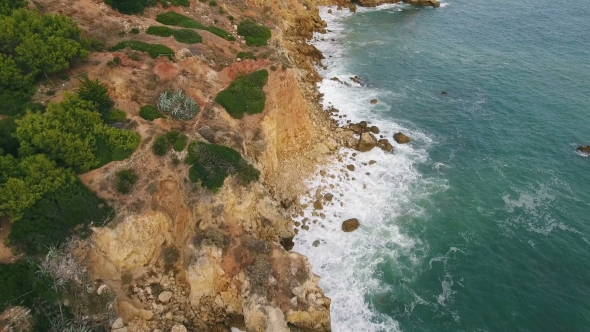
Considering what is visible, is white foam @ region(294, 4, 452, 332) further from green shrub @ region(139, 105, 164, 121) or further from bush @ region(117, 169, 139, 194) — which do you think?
green shrub @ region(139, 105, 164, 121)

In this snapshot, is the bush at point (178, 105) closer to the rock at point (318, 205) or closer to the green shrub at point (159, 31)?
the green shrub at point (159, 31)

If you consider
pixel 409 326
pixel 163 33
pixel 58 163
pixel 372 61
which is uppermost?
pixel 163 33

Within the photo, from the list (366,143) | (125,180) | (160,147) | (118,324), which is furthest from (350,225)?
(118,324)

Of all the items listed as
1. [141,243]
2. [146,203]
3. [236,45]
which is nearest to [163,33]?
[236,45]

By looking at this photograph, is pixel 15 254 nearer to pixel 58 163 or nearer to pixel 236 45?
pixel 58 163

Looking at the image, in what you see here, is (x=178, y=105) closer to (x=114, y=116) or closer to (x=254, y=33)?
(x=114, y=116)

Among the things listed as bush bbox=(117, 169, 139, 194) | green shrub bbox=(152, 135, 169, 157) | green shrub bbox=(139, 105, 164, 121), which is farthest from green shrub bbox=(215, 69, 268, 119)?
bush bbox=(117, 169, 139, 194)
